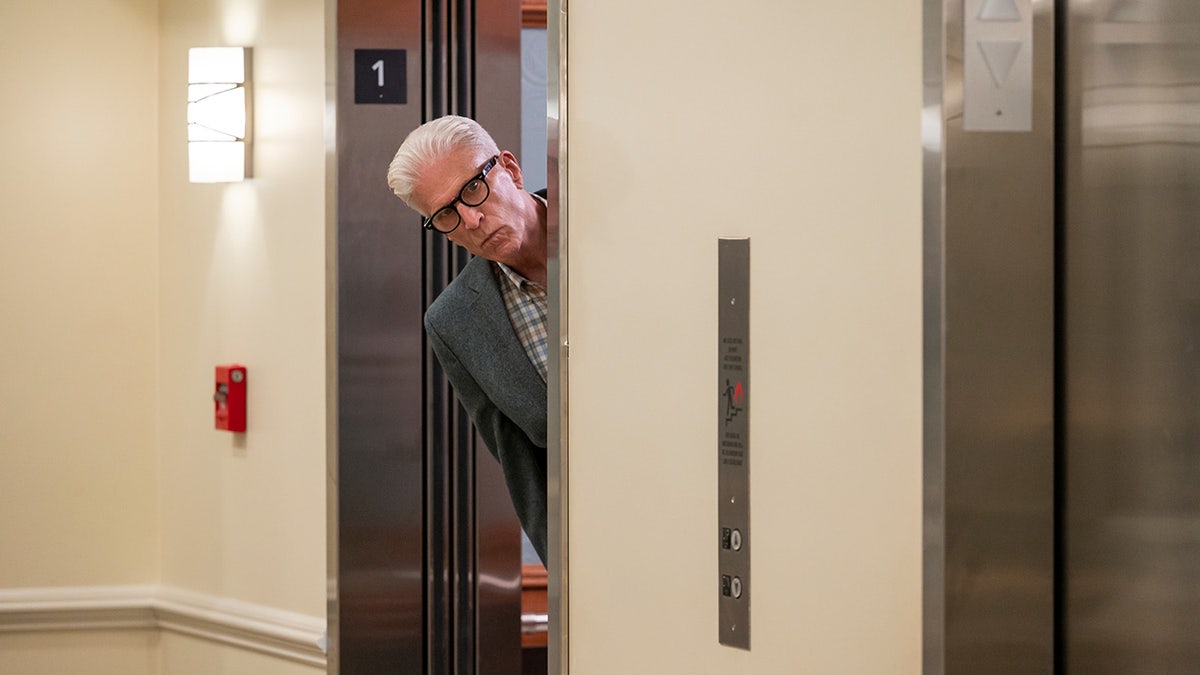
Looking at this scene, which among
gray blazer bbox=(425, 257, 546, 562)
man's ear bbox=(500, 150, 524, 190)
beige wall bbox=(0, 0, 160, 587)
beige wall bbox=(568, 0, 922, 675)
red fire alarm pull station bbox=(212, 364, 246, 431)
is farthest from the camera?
beige wall bbox=(0, 0, 160, 587)

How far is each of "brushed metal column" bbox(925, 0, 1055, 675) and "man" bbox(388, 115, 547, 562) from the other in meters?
0.91

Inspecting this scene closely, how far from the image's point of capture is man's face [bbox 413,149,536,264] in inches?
79.0

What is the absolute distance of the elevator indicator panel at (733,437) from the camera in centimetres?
134

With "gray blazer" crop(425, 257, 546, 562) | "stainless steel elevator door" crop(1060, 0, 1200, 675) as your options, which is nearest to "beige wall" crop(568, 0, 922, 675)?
"stainless steel elevator door" crop(1060, 0, 1200, 675)

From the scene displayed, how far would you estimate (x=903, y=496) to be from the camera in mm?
1237

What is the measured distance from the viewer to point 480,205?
6.57ft

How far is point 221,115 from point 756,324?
5.93 feet

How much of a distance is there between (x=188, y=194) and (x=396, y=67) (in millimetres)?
806

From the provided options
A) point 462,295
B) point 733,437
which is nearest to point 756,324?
point 733,437

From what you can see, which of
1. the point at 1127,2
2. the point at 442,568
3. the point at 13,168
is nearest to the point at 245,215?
the point at 13,168

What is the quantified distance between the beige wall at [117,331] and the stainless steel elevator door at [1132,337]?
2.02 meters

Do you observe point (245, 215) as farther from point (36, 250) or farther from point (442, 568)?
point (442, 568)

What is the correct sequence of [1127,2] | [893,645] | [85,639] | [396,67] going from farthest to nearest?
1. [85,639]
2. [396,67]
3. [893,645]
4. [1127,2]

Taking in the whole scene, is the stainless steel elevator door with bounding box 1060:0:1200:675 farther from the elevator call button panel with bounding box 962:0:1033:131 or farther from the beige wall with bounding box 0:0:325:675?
the beige wall with bounding box 0:0:325:675
